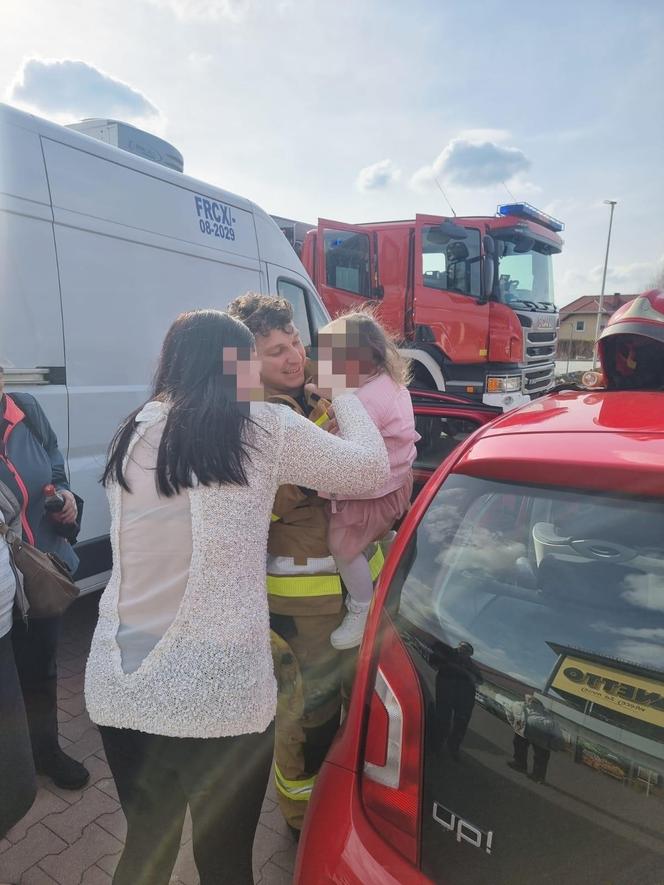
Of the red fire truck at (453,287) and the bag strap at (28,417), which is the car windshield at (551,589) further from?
the red fire truck at (453,287)

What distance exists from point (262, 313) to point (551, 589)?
3.87 ft

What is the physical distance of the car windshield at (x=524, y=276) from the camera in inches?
296

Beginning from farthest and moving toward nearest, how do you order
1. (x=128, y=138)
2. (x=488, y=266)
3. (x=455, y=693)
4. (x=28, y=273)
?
(x=488, y=266) < (x=128, y=138) < (x=28, y=273) < (x=455, y=693)

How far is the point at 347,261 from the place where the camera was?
7.81m

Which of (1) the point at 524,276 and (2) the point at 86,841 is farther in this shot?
(1) the point at 524,276

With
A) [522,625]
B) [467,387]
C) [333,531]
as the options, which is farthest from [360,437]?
[467,387]

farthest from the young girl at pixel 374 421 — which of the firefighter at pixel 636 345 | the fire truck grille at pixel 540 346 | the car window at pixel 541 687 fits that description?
the fire truck grille at pixel 540 346

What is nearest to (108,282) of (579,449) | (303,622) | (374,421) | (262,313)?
(262,313)

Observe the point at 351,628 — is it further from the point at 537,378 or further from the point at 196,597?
the point at 537,378

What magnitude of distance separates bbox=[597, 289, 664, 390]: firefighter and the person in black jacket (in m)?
2.59

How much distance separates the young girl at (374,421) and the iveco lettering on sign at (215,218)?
8.36 feet

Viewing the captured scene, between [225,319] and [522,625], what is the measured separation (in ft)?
3.10

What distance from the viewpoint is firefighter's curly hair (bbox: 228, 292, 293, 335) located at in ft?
6.25

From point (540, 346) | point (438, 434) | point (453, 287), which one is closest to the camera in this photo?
point (438, 434)
